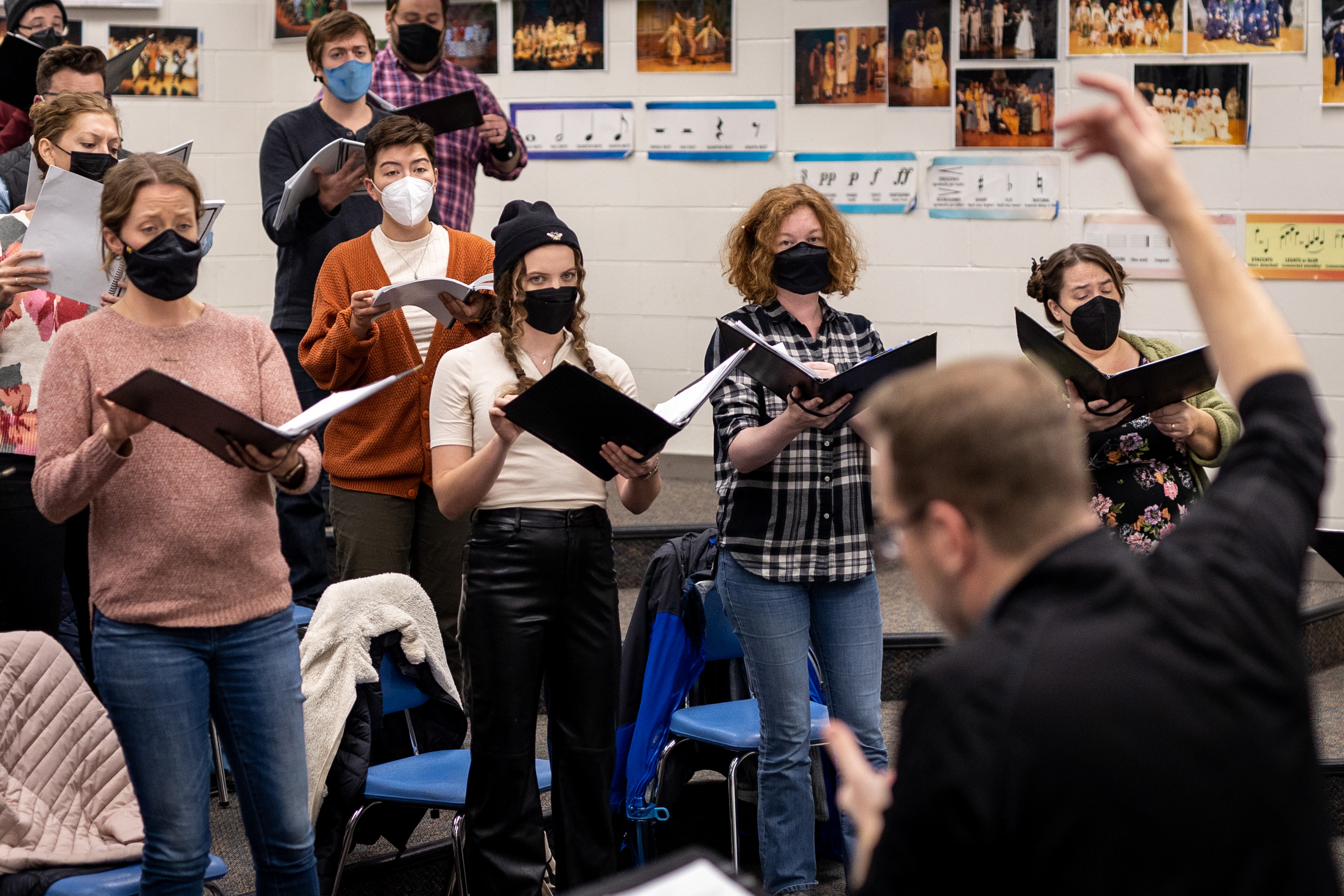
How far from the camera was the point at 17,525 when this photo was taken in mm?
2717

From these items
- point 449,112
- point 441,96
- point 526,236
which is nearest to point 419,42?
point 441,96

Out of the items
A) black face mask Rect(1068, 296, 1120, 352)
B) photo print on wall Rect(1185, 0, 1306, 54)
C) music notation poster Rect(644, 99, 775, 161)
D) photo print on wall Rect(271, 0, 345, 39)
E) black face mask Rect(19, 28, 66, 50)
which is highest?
photo print on wall Rect(271, 0, 345, 39)

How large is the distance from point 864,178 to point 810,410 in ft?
8.10

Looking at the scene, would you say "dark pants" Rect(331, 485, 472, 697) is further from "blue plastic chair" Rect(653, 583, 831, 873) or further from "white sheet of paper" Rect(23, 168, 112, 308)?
"white sheet of paper" Rect(23, 168, 112, 308)

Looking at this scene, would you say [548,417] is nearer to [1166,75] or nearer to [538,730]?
[538,730]

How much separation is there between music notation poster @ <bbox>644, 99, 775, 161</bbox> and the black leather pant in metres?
2.58

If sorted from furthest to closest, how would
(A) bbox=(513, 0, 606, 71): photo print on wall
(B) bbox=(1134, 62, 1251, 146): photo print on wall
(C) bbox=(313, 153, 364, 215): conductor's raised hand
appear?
(A) bbox=(513, 0, 606, 71): photo print on wall
(B) bbox=(1134, 62, 1251, 146): photo print on wall
(C) bbox=(313, 153, 364, 215): conductor's raised hand

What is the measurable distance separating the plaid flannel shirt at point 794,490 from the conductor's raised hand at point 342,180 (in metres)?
1.03

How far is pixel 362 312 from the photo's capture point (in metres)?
2.75

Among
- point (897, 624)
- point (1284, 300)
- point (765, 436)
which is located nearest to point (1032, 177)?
point (1284, 300)

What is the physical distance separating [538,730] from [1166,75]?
9.51 feet

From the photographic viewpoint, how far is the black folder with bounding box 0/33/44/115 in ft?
10.9

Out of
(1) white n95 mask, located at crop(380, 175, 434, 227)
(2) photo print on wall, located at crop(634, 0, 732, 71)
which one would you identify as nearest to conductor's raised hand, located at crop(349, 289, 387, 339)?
(1) white n95 mask, located at crop(380, 175, 434, 227)

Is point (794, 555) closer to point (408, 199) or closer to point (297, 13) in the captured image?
point (408, 199)
